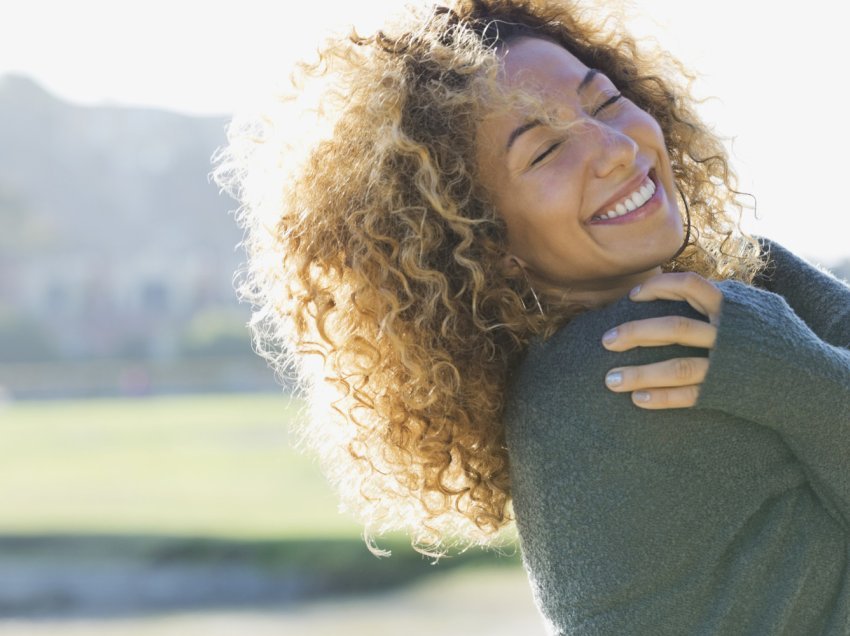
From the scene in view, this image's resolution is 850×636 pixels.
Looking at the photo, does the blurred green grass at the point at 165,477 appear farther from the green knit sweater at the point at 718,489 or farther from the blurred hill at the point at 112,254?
the blurred hill at the point at 112,254

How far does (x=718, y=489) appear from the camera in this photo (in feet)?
4.44

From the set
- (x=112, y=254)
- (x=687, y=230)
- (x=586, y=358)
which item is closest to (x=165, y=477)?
(x=687, y=230)

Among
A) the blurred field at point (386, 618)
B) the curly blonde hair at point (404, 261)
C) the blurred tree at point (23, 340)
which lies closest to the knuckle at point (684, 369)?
the curly blonde hair at point (404, 261)

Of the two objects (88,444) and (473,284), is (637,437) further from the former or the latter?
(88,444)

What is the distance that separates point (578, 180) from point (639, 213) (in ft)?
0.32

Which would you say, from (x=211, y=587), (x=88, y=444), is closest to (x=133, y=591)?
(x=211, y=587)

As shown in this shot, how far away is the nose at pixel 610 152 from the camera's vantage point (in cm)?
156

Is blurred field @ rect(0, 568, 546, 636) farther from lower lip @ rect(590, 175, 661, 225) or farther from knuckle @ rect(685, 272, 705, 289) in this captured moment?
knuckle @ rect(685, 272, 705, 289)

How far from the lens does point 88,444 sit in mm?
20344

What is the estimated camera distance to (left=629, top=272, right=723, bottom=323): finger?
1.34 m

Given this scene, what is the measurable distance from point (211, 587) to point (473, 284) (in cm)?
909

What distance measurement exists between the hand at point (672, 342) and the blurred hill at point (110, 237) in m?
39.7

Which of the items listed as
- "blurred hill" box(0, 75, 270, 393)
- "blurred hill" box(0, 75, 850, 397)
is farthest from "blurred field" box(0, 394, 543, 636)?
"blurred hill" box(0, 75, 270, 393)

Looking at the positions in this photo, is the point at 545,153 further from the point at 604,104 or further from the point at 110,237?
the point at 110,237
